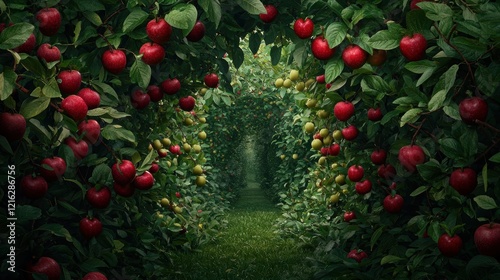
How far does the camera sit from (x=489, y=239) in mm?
1839

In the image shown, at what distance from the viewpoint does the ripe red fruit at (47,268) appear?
1700mm

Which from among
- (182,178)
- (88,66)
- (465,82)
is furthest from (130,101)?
(182,178)

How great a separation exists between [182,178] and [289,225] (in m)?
1.92

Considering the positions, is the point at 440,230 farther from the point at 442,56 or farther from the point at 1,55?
the point at 1,55

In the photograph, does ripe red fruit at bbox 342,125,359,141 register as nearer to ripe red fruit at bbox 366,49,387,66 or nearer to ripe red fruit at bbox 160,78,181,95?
ripe red fruit at bbox 366,49,387,66

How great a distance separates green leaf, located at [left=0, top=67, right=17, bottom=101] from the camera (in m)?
1.43

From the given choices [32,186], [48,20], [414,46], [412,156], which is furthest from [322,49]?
[32,186]

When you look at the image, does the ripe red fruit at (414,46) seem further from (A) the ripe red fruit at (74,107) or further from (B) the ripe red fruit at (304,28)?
(A) the ripe red fruit at (74,107)

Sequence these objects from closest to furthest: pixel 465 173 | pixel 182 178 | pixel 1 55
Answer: pixel 1 55, pixel 465 173, pixel 182 178

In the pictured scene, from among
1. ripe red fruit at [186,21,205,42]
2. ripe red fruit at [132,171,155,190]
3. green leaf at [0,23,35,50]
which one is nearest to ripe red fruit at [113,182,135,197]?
ripe red fruit at [132,171,155,190]

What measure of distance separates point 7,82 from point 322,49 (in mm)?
1527

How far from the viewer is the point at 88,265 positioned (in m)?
2.04

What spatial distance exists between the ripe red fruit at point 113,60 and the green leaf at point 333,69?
101 cm

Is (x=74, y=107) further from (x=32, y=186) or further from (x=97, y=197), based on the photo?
(x=97, y=197)
